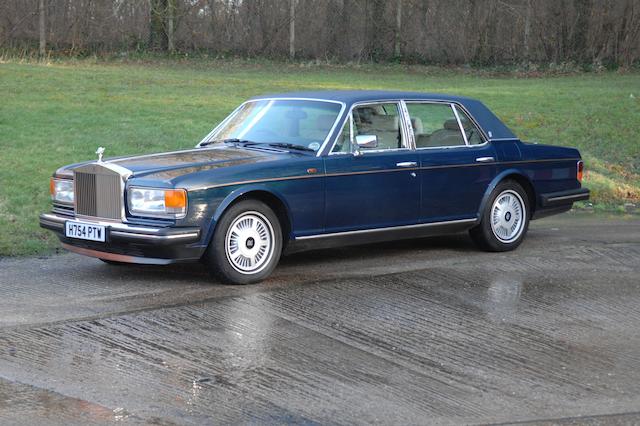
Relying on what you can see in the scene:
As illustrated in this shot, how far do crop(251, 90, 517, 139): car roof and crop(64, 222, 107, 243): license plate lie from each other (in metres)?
2.30

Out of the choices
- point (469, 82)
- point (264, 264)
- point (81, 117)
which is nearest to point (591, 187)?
point (264, 264)

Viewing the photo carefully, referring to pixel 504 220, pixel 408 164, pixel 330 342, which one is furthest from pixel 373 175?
pixel 330 342

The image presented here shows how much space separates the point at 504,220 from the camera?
1006 cm

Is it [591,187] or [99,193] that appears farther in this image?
[591,187]

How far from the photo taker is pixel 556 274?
8.80 meters

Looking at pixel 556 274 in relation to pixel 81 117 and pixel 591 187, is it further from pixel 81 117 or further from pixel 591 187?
pixel 81 117

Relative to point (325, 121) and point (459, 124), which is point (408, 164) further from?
point (459, 124)

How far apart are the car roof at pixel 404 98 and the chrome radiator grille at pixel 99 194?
2.04 meters

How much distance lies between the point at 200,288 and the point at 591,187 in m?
7.69

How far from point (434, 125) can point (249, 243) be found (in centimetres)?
231

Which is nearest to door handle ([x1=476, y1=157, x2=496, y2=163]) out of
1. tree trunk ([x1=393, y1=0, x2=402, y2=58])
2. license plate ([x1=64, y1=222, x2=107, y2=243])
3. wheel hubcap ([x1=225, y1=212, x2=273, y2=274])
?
wheel hubcap ([x1=225, y1=212, x2=273, y2=274])

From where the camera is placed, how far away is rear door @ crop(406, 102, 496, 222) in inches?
372

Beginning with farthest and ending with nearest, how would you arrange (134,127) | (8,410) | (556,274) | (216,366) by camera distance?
(134,127) < (556,274) < (216,366) < (8,410)

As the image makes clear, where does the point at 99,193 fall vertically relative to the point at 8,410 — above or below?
above
